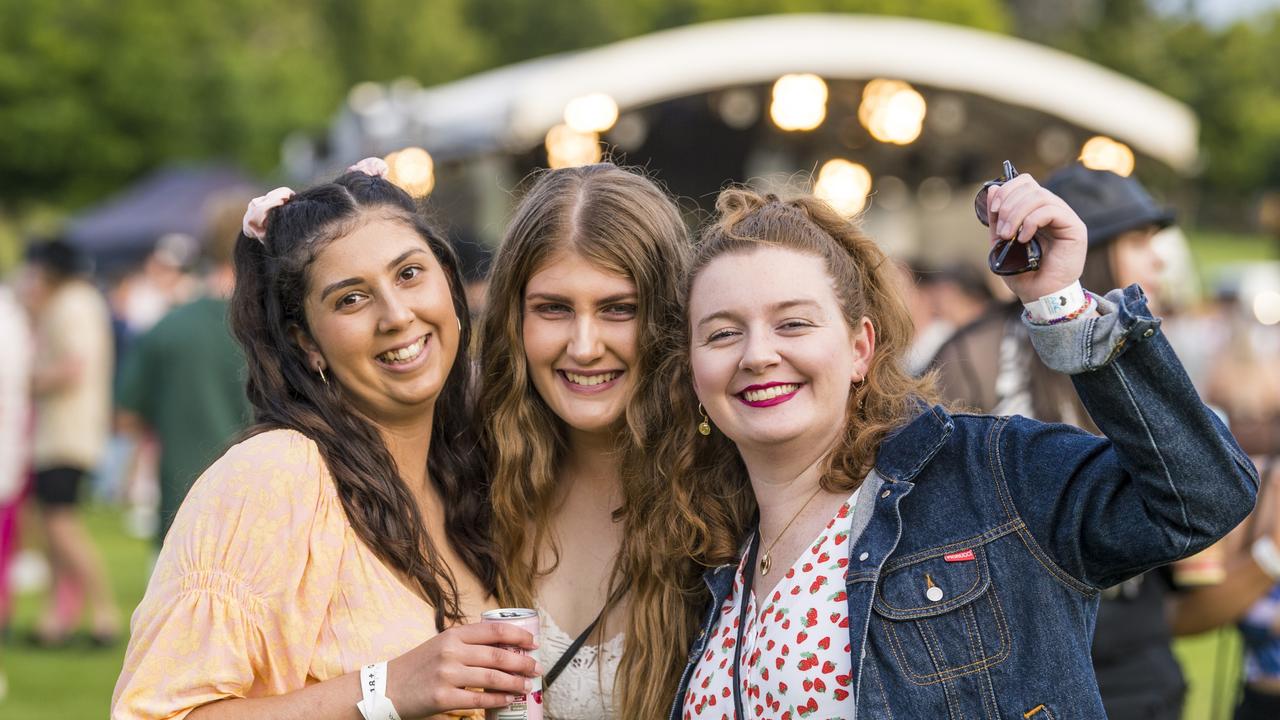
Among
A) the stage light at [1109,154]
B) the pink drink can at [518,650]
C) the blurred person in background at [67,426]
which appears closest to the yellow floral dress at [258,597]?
the pink drink can at [518,650]

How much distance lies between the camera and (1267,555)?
148 inches

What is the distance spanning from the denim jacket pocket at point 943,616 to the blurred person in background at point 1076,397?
1061mm

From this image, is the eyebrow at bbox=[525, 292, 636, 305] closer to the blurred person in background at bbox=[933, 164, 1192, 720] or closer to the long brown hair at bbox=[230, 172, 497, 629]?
the long brown hair at bbox=[230, 172, 497, 629]

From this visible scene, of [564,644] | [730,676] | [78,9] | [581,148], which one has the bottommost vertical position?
[730,676]

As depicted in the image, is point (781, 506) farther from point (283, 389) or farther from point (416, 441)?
point (283, 389)

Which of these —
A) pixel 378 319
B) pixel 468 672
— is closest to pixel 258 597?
pixel 468 672

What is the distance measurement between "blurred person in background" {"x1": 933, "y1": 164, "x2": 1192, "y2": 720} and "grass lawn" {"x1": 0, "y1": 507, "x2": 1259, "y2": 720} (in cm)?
229

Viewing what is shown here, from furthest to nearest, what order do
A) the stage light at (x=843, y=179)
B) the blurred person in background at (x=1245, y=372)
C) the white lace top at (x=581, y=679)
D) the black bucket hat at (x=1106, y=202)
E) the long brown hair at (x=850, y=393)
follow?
the stage light at (x=843, y=179)
the blurred person in background at (x=1245, y=372)
the black bucket hat at (x=1106, y=202)
the white lace top at (x=581, y=679)
the long brown hair at (x=850, y=393)

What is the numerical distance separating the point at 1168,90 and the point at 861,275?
52228 mm

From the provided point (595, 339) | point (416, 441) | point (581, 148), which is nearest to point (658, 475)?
point (595, 339)

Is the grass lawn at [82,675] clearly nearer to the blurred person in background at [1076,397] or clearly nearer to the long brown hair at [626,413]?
the blurred person in background at [1076,397]

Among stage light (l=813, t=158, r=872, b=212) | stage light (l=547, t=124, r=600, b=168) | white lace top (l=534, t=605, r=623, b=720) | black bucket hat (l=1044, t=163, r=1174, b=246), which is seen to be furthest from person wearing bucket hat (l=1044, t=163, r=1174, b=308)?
stage light (l=813, t=158, r=872, b=212)

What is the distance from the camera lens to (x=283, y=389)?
2.81 m

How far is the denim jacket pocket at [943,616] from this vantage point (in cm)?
227
